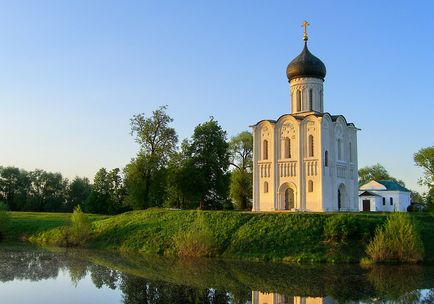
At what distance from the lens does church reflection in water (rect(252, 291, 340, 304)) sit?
1459 centimetres

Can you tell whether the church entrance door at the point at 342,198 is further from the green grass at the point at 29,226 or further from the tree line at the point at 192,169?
the green grass at the point at 29,226

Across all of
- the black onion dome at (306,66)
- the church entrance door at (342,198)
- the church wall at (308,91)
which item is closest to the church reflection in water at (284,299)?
the church entrance door at (342,198)

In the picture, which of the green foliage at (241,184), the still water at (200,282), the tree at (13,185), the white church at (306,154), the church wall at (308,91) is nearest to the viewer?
the still water at (200,282)

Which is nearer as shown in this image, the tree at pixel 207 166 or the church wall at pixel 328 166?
the church wall at pixel 328 166

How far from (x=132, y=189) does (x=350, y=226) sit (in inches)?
947

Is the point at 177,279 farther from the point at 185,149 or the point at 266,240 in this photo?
the point at 185,149

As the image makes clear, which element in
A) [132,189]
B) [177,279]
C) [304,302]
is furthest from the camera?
[132,189]

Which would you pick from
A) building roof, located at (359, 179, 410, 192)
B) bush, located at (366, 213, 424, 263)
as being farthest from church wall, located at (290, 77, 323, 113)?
building roof, located at (359, 179, 410, 192)

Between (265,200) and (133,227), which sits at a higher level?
(265,200)

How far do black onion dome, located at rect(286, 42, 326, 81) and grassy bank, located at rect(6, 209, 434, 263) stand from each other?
12305 millimetres

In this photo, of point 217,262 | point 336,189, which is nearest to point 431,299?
point 217,262

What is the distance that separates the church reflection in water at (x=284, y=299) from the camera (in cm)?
1459

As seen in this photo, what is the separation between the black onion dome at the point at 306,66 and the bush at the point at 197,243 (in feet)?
52.2

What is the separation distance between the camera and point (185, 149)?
46.5 metres
